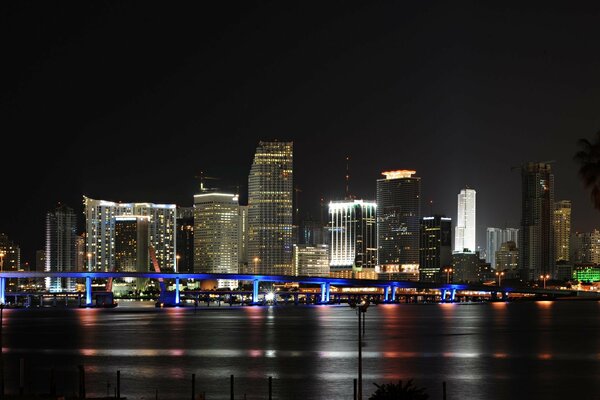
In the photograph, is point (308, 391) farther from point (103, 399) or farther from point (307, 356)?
point (307, 356)

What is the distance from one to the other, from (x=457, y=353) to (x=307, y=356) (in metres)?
13.3

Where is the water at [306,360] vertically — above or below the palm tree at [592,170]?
below

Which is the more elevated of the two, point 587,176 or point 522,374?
point 587,176

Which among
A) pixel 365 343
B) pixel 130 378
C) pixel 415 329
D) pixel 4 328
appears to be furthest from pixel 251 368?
pixel 4 328

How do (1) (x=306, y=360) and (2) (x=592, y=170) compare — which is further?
(1) (x=306, y=360)

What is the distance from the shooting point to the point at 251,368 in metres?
77.0

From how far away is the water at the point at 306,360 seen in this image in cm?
6316

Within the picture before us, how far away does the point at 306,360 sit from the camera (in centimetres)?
8406

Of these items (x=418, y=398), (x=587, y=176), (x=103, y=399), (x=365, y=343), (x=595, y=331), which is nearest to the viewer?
(x=418, y=398)

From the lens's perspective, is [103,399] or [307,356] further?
[307,356]

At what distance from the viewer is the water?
63.2 m

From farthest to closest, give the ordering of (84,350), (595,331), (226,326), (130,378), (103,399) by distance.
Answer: (226,326) → (595,331) → (84,350) → (130,378) → (103,399)

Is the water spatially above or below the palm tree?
below

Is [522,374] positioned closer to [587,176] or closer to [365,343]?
[587,176]
